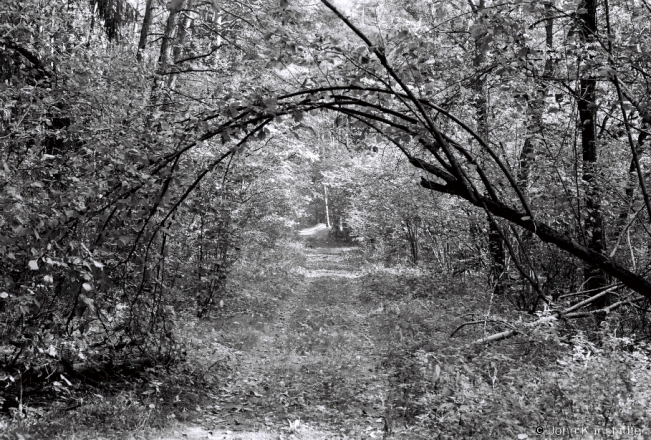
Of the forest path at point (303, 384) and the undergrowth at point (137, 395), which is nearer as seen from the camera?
the undergrowth at point (137, 395)

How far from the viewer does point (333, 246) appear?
3959cm

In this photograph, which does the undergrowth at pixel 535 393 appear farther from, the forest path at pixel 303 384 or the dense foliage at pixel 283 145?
the forest path at pixel 303 384

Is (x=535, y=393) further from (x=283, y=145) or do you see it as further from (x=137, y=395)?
(x=283, y=145)

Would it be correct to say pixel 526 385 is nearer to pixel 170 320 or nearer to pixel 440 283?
pixel 170 320

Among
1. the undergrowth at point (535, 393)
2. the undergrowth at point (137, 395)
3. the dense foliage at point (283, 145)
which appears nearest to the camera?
the dense foliage at point (283, 145)

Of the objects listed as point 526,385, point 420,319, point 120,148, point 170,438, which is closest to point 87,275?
point 120,148

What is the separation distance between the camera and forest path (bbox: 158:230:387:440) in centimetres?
543

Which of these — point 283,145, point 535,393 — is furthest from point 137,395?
point 283,145

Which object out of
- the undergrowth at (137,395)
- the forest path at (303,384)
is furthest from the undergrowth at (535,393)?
the undergrowth at (137,395)

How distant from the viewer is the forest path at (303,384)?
17.8 feet

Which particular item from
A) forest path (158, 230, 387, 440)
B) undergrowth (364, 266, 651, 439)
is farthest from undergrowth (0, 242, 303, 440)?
undergrowth (364, 266, 651, 439)

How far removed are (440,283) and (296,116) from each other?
1197 cm

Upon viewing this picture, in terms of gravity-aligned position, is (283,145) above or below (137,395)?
above

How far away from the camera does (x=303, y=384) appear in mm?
6914
